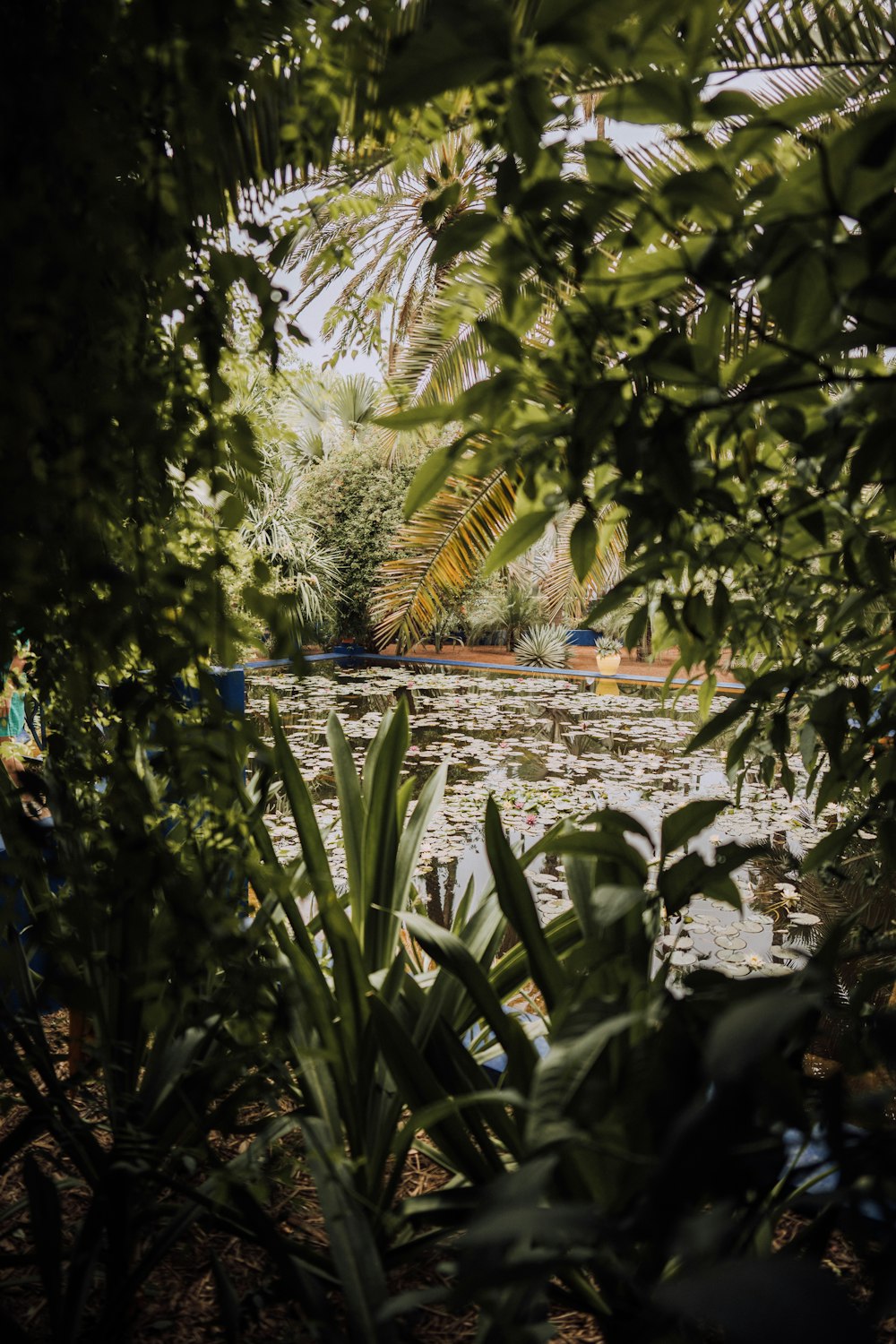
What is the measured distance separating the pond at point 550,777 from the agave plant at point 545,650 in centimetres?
133

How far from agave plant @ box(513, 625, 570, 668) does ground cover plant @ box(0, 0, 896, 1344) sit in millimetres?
9322

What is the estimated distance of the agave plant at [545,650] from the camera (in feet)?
33.8

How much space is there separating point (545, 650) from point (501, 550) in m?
9.76

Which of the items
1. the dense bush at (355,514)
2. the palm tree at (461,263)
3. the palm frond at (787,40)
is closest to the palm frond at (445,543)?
the palm tree at (461,263)

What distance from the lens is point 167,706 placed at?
65cm

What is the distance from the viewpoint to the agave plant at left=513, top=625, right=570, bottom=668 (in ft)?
33.8

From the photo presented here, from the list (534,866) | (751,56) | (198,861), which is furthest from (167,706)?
(534,866)

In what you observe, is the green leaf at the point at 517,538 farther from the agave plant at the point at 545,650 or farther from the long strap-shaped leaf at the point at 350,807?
the agave plant at the point at 545,650

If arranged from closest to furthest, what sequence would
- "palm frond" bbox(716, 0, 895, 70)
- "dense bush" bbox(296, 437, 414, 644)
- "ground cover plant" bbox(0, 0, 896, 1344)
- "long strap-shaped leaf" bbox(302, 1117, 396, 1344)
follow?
1. "ground cover plant" bbox(0, 0, 896, 1344)
2. "long strap-shaped leaf" bbox(302, 1117, 396, 1344)
3. "palm frond" bbox(716, 0, 895, 70)
4. "dense bush" bbox(296, 437, 414, 644)

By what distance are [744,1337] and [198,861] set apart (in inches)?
21.3

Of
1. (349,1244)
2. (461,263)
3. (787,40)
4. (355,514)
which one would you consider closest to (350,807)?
(349,1244)

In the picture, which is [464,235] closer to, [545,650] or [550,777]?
[550,777]

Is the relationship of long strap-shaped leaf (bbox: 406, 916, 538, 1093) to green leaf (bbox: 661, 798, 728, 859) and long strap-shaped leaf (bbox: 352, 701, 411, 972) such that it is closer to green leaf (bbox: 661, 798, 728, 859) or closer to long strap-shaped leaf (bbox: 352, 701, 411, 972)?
long strap-shaped leaf (bbox: 352, 701, 411, 972)

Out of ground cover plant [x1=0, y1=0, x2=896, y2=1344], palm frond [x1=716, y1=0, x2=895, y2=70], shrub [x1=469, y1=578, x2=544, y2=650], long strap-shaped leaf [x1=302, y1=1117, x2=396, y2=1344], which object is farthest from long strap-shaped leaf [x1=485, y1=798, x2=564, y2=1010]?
shrub [x1=469, y1=578, x2=544, y2=650]
